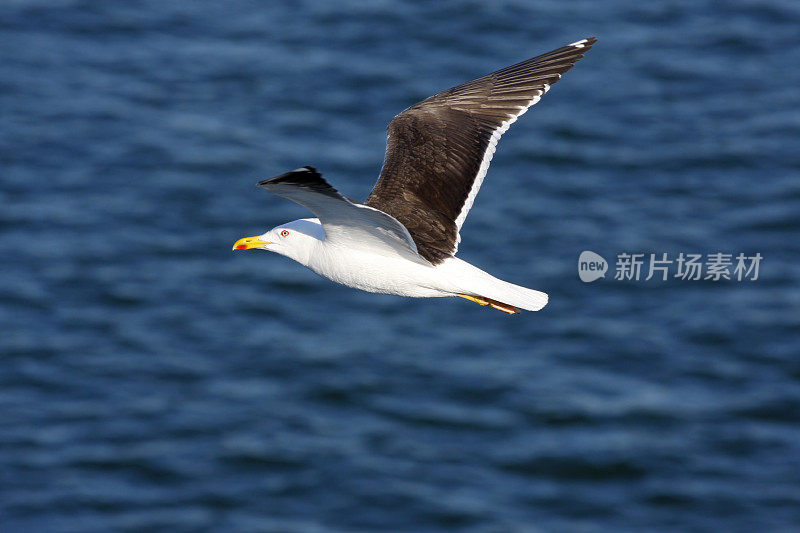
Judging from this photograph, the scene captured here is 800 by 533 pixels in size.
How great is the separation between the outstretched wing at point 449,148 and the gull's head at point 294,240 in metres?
0.64

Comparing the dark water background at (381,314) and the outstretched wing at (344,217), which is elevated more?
the dark water background at (381,314)

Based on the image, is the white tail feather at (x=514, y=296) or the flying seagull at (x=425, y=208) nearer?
the flying seagull at (x=425, y=208)

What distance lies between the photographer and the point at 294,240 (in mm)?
12133

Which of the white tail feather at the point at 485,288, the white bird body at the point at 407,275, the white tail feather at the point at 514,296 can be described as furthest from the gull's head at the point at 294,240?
the white tail feather at the point at 514,296

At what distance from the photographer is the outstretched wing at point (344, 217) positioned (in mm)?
9281

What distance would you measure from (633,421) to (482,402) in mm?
3144

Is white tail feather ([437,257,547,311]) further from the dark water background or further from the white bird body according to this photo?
the dark water background

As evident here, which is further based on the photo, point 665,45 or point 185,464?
point 665,45

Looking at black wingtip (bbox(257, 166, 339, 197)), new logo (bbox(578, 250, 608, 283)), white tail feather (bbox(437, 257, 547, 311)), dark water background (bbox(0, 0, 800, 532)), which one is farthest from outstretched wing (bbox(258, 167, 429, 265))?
new logo (bbox(578, 250, 608, 283))

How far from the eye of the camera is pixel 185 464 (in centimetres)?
2436

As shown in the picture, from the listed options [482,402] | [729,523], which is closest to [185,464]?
[482,402]

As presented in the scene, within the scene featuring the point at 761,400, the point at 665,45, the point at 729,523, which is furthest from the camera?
the point at 665,45

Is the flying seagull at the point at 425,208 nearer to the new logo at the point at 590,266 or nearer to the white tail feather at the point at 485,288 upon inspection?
the white tail feather at the point at 485,288

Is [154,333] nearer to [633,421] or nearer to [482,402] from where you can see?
[482,402]
